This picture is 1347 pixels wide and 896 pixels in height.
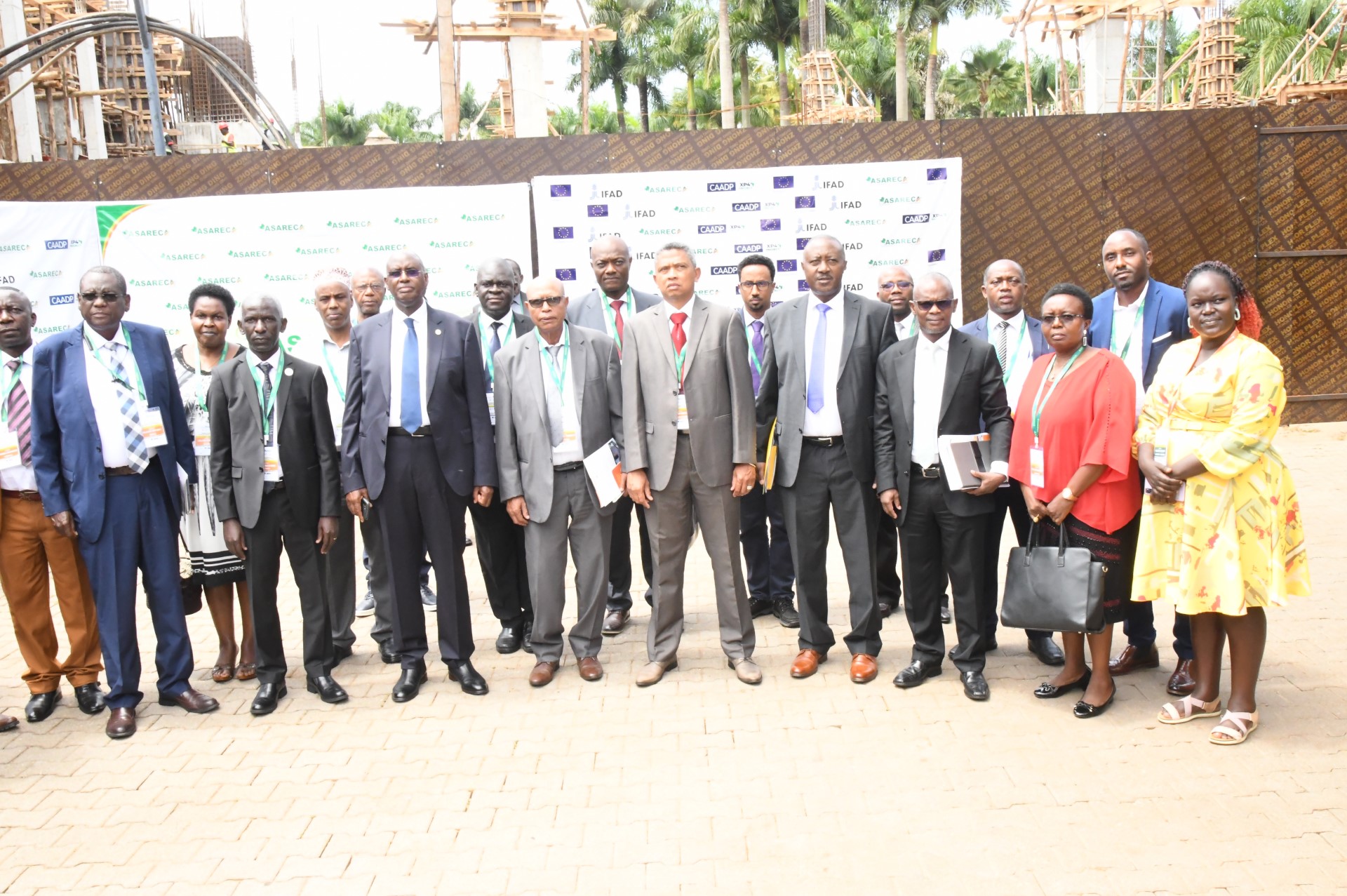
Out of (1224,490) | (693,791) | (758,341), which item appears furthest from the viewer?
(758,341)

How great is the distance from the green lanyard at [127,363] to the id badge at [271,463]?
0.60 metres

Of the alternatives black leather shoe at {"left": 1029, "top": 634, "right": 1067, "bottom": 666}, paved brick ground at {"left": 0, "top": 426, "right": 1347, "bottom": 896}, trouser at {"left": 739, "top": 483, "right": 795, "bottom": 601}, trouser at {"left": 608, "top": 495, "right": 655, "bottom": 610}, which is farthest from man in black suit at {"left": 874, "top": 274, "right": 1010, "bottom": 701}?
trouser at {"left": 608, "top": 495, "right": 655, "bottom": 610}

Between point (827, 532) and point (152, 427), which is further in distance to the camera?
point (827, 532)

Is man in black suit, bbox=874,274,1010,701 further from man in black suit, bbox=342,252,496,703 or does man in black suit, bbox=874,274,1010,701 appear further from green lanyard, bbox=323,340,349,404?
green lanyard, bbox=323,340,349,404

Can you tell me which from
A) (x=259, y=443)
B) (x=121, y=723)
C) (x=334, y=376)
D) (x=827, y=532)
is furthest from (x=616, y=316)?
(x=121, y=723)

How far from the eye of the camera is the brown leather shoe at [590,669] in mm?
4977

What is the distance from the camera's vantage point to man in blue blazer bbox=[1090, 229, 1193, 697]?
4605 mm

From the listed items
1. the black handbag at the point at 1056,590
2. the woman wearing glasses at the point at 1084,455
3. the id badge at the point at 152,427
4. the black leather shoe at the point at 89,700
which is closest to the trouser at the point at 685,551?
the black handbag at the point at 1056,590

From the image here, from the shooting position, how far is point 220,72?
50.9 ft

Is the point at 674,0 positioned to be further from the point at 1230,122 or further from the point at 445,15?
the point at 1230,122

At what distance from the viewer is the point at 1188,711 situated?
416 centimetres

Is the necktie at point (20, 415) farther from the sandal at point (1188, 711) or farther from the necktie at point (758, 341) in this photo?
the sandal at point (1188, 711)

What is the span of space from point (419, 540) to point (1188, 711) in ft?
11.3

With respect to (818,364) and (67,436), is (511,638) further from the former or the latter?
(67,436)
